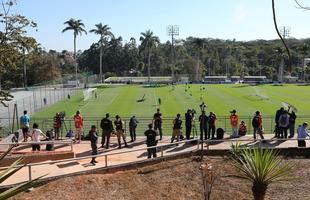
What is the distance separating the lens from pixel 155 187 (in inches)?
546

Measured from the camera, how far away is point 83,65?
16238cm

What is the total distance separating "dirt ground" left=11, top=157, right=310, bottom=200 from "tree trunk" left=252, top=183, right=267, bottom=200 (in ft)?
13.8

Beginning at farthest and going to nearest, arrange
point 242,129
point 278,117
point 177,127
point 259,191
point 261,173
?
point 242,129 < point 278,117 < point 177,127 < point 261,173 < point 259,191

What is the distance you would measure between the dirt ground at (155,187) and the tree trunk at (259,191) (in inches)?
166

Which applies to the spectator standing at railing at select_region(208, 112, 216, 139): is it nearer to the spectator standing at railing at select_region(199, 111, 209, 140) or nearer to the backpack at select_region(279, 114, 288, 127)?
the spectator standing at railing at select_region(199, 111, 209, 140)

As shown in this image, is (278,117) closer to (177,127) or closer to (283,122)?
(283,122)

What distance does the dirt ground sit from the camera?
13023 mm

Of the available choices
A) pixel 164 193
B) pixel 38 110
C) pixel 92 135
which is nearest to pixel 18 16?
pixel 92 135

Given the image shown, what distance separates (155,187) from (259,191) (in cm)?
591

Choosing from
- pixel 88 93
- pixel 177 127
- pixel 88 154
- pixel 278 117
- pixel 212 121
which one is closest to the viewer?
pixel 88 154

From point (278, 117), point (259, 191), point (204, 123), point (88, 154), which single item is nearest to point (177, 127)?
point (204, 123)

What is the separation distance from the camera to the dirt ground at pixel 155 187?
13.0 metres

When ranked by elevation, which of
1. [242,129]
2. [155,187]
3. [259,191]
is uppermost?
[259,191]

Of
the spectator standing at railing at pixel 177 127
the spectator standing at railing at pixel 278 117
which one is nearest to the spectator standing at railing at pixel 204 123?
the spectator standing at railing at pixel 177 127
